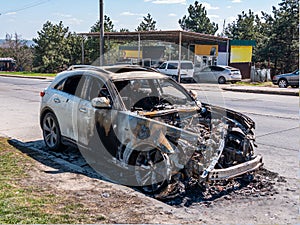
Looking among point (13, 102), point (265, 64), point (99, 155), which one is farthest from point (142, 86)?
point (265, 64)

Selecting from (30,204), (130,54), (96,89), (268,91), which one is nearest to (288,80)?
(268,91)

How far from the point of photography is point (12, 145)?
309 inches

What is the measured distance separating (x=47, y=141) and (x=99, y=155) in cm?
192

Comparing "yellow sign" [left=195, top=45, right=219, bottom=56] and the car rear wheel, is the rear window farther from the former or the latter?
"yellow sign" [left=195, top=45, right=219, bottom=56]

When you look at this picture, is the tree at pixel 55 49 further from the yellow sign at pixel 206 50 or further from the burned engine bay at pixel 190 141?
the burned engine bay at pixel 190 141

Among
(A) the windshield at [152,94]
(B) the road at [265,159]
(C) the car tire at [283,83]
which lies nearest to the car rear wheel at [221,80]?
(C) the car tire at [283,83]

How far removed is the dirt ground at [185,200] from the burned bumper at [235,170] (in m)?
0.29

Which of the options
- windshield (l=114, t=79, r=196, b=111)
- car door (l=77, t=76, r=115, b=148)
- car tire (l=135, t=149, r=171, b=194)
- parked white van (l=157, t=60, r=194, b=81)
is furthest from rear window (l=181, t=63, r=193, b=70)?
car tire (l=135, t=149, r=171, b=194)

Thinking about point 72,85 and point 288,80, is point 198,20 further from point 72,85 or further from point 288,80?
point 72,85

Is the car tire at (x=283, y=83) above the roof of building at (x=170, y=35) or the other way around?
the other way around

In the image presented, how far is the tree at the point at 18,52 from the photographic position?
65.2 m

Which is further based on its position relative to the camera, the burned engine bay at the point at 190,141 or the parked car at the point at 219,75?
the parked car at the point at 219,75

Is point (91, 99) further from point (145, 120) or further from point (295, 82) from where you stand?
point (295, 82)

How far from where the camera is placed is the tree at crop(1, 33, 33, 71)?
6519cm
